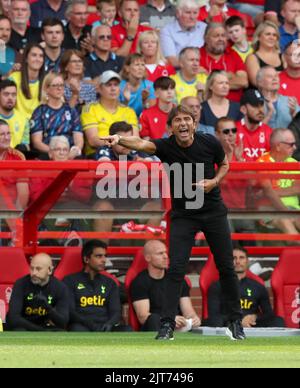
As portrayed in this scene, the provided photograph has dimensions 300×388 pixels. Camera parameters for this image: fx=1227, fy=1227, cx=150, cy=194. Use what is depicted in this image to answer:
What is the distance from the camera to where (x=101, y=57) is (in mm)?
16172

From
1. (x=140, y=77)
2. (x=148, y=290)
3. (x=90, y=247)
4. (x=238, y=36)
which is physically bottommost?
(x=148, y=290)

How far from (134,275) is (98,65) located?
383 cm

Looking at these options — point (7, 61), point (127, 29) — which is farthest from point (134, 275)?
point (127, 29)

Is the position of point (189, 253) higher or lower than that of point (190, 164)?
lower

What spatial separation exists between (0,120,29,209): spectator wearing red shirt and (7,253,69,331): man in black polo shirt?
98 centimetres

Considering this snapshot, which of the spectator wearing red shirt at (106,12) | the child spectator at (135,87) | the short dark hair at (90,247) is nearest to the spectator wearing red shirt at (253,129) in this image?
the child spectator at (135,87)

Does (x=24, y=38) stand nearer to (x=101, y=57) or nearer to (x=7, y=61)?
(x=7, y=61)

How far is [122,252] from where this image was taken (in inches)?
544

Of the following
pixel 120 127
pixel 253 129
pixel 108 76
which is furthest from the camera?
pixel 253 129

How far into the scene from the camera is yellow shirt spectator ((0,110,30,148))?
1467 cm

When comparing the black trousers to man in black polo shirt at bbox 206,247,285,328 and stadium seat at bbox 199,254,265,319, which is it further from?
stadium seat at bbox 199,254,265,319

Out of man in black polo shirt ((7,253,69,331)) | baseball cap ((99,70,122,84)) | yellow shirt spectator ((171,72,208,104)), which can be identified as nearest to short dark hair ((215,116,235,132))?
yellow shirt spectator ((171,72,208,104))

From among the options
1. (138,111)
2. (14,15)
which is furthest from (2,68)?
(138,111)
